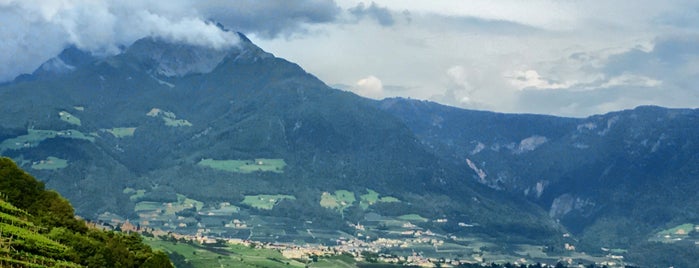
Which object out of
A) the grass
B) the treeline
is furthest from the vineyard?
the grass

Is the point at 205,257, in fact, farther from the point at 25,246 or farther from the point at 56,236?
the point at 25,246

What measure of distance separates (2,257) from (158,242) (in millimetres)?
123725

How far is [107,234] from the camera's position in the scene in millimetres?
97750

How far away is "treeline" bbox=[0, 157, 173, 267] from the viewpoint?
244ft

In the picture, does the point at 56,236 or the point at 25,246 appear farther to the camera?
the point at 56,236

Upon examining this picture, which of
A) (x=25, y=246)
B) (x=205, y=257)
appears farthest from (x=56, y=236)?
(x=205, y=257)

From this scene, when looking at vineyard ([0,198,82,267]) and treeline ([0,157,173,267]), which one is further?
treeline ([0,157,173,267])

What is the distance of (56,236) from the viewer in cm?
8281

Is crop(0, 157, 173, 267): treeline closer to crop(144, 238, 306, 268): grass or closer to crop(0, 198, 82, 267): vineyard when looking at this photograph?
crop(0, 198, 82, 267): vineyard

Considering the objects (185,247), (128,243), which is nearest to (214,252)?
(185,247)

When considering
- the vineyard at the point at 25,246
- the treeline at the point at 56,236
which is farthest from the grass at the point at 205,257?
the vineyard at the point at 25,246

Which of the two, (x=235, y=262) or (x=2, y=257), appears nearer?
(x=2, y=257)

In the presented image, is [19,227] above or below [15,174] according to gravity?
below

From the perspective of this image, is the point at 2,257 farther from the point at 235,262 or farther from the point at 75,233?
the point at 235,262
